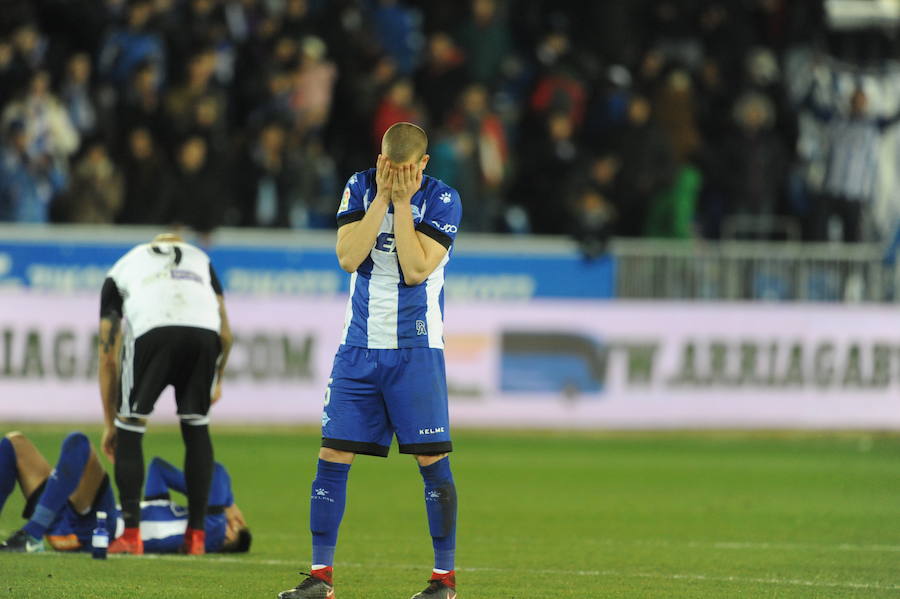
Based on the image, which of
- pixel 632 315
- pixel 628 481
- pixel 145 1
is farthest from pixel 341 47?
pixel 628 481

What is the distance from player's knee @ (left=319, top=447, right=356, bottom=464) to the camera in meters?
7.58

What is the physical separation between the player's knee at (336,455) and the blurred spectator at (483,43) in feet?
48.5

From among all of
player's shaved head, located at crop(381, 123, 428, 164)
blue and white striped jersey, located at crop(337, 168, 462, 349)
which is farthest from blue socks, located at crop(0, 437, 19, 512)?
player's shaved head, located at crop(381, 123, 428, 164)

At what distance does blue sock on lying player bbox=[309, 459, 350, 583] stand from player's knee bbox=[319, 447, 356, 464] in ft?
0.06

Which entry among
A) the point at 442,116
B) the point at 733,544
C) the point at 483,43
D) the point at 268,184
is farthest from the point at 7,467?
the point at 483,43

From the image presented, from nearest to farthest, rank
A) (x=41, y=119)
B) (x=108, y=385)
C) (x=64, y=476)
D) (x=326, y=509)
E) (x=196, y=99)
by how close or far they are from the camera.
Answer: (x=326, y=509), (x=64, y=476), (x=108, y=385), (x=41, y=119), (x=196, y=99)

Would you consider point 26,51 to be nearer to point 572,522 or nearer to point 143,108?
point 143,108

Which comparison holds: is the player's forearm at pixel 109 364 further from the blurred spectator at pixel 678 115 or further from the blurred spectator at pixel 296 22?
the blurred spectator at pixel 678 115

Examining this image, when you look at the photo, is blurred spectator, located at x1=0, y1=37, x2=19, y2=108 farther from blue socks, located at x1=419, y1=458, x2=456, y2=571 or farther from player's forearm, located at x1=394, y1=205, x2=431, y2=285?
blue socks, located at x1=419, y1=458, x2=456, y2=571

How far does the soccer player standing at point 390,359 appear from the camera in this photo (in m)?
7.51

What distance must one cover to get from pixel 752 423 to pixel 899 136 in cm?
477

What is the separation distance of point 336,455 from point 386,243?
39.9 inches

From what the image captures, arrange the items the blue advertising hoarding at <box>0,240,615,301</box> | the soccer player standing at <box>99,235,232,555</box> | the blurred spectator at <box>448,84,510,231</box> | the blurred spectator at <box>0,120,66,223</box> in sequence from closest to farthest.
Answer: the soccer player standing at <box>99,235,232,555</box> → the blue advertising hoarding at <box>0,240,615,301</box> → the blurred spectator at <box>0,120,66,223</box> → the blurred spectator at <box>448,84,510,231</box>

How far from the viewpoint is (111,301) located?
962cm
